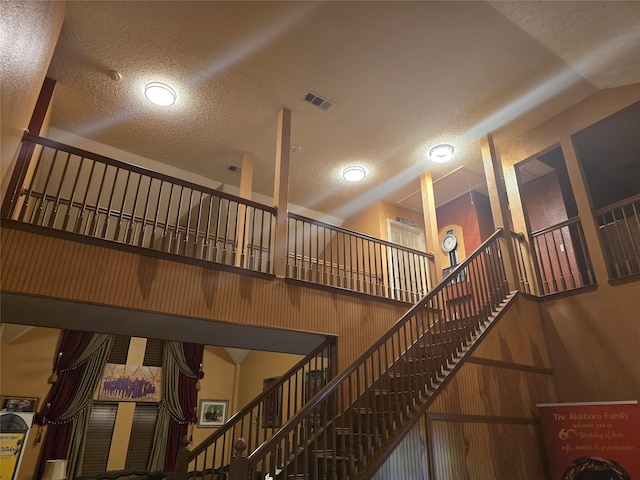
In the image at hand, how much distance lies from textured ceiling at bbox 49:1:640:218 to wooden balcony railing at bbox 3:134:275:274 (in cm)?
83

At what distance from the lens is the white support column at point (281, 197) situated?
201 inches

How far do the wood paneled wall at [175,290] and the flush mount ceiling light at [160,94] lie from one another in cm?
246

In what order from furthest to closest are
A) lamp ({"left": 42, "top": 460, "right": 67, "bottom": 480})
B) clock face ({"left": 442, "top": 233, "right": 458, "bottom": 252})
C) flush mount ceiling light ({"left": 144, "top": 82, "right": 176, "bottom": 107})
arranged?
clock face ({"left": 442, "top": 233, "right": 458, "bottom": 252}), lamp ({"left": 42, "top": 460, "right": 67, "bottom": 480}), flush mount ceiling light ({"left": 144, "top": 82, "right": 176, "bottom": 107})

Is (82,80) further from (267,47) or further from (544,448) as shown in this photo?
(544,448)

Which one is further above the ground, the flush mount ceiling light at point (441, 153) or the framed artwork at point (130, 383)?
the flush mount ceiling light at point (441, 153)

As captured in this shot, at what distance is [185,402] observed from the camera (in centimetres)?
912

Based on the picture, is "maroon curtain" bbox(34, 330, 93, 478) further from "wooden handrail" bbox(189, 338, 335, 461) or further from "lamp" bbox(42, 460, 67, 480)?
"wooden handrail" bbox(189, 338, 335, 461)

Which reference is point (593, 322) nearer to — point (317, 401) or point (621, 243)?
point (621, 243)

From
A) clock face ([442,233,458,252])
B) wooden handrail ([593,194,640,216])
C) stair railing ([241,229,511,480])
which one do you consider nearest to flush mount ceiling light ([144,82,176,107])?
stair railing ([241,229,511,480])

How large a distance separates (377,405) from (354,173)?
4.26m

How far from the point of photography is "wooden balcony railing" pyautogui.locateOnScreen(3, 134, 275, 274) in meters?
4.01

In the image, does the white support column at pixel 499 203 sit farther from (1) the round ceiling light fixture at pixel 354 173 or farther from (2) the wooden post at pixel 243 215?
(2) the wooden post at pixel 243 215

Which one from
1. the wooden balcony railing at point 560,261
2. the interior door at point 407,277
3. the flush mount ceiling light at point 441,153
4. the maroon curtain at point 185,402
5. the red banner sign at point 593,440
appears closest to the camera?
the red banner sign at point 593,440

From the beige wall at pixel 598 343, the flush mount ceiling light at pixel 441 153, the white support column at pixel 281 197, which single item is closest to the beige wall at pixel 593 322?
the beige wall at pixel 598 343
